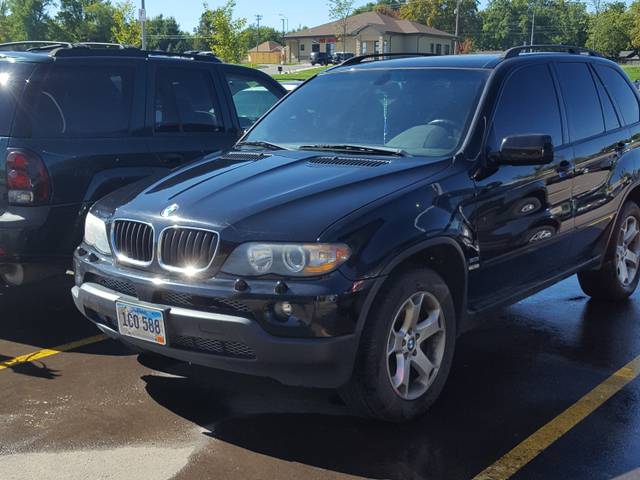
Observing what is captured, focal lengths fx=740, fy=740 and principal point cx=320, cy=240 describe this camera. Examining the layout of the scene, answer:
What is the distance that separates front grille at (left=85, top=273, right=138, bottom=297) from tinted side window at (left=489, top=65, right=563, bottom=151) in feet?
7.24

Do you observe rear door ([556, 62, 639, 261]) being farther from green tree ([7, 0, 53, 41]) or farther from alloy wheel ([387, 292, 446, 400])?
green tree ([7, 0, 53, 41])

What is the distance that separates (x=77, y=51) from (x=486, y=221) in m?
3.37

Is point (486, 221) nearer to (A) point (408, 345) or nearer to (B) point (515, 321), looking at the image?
(A) point (408, 345)

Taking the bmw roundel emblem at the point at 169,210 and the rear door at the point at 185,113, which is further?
the rear door at the point at 185,113

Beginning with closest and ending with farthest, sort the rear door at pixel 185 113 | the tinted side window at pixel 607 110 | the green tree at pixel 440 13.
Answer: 1. the tinted side window at pixel 607 110
2. the rear door at pixel 185 113
3. the green tree at pixel 440 13

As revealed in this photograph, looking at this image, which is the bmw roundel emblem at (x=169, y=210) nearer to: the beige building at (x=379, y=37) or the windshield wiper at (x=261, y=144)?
the windshield wiper at (x=261, y=144)

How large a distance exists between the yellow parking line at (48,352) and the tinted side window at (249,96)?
2.49m

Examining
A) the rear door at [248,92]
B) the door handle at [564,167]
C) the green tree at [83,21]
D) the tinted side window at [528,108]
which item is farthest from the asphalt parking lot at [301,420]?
the green tree at [83,21]

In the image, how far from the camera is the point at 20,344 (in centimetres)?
520

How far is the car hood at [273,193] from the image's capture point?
350 centimetres

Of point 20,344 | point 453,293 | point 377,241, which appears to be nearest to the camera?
point 377,241

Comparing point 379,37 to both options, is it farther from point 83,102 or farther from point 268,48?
point 83,102

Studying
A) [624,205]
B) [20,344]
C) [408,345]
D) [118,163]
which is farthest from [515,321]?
[20,344]

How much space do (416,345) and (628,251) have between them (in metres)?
3.17
